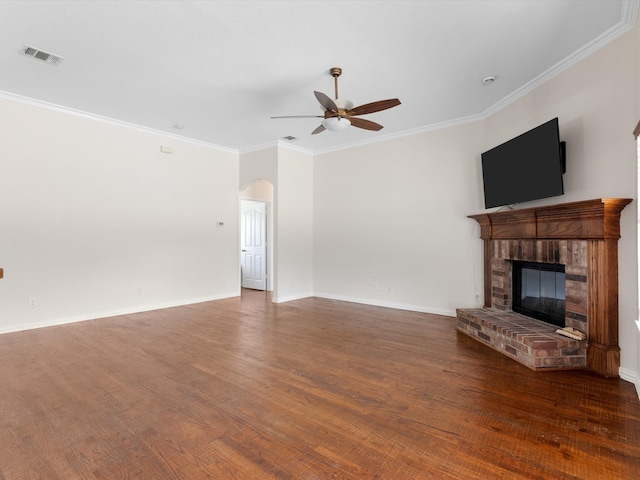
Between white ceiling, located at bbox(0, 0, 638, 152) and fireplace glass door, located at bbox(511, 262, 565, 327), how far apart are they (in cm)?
213

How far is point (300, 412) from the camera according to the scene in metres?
2.28

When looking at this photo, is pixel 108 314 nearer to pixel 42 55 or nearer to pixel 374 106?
pixel 42 55

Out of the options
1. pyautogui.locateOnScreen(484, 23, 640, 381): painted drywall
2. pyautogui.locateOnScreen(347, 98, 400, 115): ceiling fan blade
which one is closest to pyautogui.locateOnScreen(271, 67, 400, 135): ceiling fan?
pyautogui.locateOnScreen(347, 98, 400, 115): ceiling fan blade

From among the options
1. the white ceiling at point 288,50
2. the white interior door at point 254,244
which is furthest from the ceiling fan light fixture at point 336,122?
the white interior door at point 254,244

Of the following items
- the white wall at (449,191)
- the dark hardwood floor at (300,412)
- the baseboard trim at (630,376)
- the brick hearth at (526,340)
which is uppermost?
the white wall at (449,191)

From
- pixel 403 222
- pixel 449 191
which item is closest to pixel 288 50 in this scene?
pixel 449 191

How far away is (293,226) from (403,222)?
2.12 meters

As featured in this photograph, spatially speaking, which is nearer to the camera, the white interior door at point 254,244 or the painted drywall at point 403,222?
the painted drywall at point 403,222

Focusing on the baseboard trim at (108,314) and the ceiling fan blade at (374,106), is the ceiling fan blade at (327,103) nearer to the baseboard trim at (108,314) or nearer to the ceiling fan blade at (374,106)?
the ceiling fan blade at (374,106)

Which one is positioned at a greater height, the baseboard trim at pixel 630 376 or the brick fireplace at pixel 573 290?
the brick fireplace at pixel 573 290

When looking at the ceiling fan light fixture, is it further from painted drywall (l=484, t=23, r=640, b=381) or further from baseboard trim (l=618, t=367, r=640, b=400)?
baseboard trim (l=618, t=367, r=640, b=400)

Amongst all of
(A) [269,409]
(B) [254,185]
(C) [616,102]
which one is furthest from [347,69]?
(B) [254,185]

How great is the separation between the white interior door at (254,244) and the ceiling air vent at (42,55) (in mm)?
4478

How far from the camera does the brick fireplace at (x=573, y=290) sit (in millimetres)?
2852
